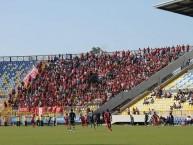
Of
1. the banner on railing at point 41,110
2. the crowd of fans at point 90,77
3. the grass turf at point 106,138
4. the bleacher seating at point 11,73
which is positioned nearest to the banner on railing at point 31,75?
the crowd of fans at point 90,77

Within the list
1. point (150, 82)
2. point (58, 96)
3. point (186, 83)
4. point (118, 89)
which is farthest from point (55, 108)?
point (186, 83)

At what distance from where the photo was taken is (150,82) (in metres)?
62.9

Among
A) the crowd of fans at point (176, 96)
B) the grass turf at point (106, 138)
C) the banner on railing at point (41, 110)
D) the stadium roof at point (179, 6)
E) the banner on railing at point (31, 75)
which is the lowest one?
the grass turf at point (106, 138)

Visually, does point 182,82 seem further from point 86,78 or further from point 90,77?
point 86,78

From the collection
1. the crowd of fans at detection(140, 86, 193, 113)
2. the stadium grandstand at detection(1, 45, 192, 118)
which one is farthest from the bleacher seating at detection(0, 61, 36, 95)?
the crowd of fans at detection(140, 86, 193, 113)

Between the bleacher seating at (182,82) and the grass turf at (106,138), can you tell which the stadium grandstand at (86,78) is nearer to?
the bleacher seating at (182,82)

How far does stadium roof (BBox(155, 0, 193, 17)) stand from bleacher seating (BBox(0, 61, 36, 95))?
114ft

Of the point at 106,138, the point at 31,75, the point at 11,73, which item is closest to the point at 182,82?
the point at 31,75

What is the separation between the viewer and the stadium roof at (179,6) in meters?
43.7

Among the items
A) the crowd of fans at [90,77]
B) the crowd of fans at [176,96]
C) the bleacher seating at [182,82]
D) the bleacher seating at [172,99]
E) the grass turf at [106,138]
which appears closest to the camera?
the grass turf at [106,138]

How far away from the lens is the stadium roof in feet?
143

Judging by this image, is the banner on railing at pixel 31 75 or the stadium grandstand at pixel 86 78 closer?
the stadium grandstand at pixel 86 78

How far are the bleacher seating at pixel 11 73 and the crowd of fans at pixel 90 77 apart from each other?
2.19m

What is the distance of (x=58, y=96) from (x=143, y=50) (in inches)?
512
